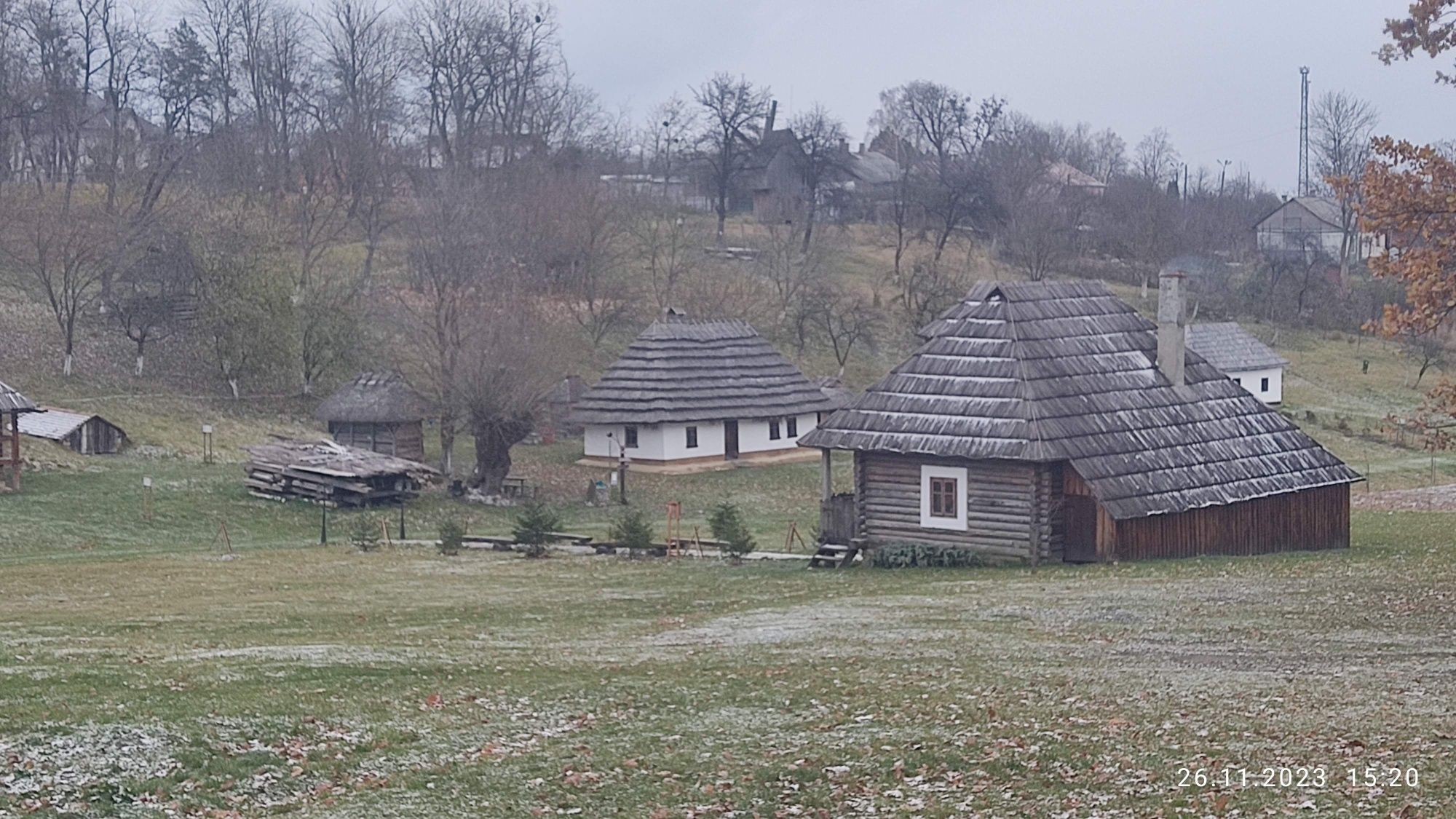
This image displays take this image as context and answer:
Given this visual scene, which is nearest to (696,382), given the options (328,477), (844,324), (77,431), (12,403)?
(328,477)

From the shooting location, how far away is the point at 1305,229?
10006 centimetres

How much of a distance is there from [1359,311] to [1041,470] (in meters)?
60.5

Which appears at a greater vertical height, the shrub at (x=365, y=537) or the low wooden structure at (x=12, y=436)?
the low wooden structure at (x=12, y=436)

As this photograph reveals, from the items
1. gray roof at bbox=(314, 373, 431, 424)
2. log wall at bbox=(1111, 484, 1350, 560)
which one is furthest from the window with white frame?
gray roof at bbox=(314, 373, 431, 424)

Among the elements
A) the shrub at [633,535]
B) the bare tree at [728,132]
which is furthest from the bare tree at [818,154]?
the shrub at [633,535]

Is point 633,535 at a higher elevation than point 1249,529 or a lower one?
lower

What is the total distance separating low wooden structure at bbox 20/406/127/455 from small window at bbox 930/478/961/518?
23082 millimetres

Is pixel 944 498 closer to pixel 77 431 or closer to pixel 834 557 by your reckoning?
pixel 834 557

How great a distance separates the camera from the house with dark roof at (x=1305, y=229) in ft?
321

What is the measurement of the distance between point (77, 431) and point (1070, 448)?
25914mm

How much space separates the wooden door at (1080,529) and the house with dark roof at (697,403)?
2079 cm

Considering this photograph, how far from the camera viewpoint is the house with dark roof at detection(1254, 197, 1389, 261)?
321 feet

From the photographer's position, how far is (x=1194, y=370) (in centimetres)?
3266

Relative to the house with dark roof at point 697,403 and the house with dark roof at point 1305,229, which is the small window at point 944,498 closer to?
the house with dark roof at point 697,403
